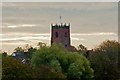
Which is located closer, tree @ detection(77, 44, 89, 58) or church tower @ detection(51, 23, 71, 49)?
tree @ detection(77, 44, 89, 58)

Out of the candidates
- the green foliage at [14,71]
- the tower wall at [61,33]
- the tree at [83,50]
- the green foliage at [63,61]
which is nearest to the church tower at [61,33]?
the tower wall at [61,33]

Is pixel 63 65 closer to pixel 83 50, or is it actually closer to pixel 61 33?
pixel 83 50

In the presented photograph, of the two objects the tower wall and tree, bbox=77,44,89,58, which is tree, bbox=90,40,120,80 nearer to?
tree, bbox=77,44,89,58

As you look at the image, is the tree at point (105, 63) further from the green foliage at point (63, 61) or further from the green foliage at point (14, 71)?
the green foliage at point (14, 71)

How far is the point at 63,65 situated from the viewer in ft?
187

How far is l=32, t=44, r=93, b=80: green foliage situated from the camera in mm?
55906

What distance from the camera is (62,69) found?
5653cm

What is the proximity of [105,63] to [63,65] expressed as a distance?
9128mm

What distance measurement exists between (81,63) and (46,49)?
449 cm

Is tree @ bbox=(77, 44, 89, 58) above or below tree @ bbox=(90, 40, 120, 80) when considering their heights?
above

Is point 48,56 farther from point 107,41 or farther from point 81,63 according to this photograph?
point 107,41

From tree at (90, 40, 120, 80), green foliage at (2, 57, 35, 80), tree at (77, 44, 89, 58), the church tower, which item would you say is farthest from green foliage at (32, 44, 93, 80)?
the church tower

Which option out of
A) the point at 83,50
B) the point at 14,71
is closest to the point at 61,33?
the point at 83,50

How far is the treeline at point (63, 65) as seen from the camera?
42.3m
